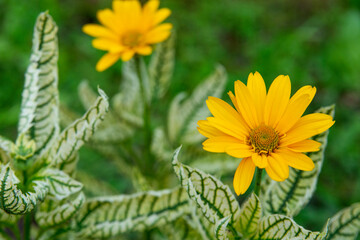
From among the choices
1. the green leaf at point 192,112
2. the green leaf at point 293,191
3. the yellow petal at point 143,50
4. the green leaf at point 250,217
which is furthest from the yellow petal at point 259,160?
the green leaf at point 192,112

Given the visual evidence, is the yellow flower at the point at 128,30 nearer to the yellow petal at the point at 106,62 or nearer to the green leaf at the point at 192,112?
the yellow petal at the point at 106,62

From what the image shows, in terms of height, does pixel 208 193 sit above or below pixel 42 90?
below

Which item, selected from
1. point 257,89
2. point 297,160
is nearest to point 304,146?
point 297,160

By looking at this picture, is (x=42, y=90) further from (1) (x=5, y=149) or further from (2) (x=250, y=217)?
(2) (x=250, y=217)

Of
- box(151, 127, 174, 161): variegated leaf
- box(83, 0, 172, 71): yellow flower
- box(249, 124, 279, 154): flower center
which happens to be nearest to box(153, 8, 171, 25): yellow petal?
box(83, 0, 172, 71): yellow flower

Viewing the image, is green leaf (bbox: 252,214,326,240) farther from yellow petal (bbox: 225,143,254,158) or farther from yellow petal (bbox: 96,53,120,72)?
yellow petal (bbox: 96,53,120,72)

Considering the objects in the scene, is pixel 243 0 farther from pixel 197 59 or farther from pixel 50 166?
pixel 50 166

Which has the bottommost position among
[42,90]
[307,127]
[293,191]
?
[293,191]
